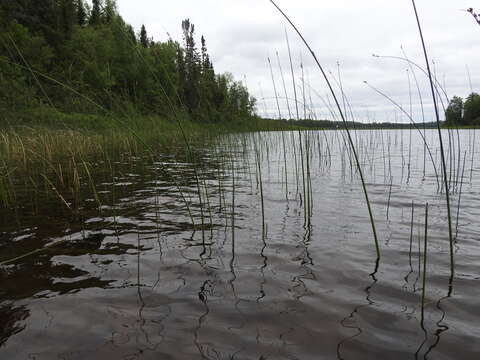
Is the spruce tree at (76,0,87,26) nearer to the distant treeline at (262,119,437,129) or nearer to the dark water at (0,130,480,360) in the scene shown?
the distant treeline at (262,119,437,129)

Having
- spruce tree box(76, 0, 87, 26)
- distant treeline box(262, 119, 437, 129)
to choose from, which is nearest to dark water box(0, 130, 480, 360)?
distant treeline box(262, 119, 437, 129)

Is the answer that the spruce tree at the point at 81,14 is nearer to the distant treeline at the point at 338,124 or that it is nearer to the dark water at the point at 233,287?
the distant treeline at the point at 338,124

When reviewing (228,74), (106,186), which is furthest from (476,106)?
(106,186)

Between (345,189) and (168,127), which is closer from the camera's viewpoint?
(345,189)

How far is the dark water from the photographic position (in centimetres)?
175

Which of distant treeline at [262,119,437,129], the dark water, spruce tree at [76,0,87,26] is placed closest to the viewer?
the dark water

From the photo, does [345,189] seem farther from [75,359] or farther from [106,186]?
[75,359]

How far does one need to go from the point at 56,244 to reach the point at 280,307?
2199mm

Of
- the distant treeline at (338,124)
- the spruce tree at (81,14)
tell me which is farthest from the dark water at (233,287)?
the spruce tree at (81,14)

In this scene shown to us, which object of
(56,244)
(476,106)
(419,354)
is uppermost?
(476,106)

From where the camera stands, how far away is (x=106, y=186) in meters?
5.75

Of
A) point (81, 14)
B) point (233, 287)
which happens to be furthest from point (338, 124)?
point (81, 14)

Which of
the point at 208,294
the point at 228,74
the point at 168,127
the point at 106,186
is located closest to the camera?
the point at 208,294

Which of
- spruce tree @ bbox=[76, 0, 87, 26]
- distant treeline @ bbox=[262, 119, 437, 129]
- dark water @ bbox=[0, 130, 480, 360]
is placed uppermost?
spruce tree @ bbox=[76, 0, 87, 26]
